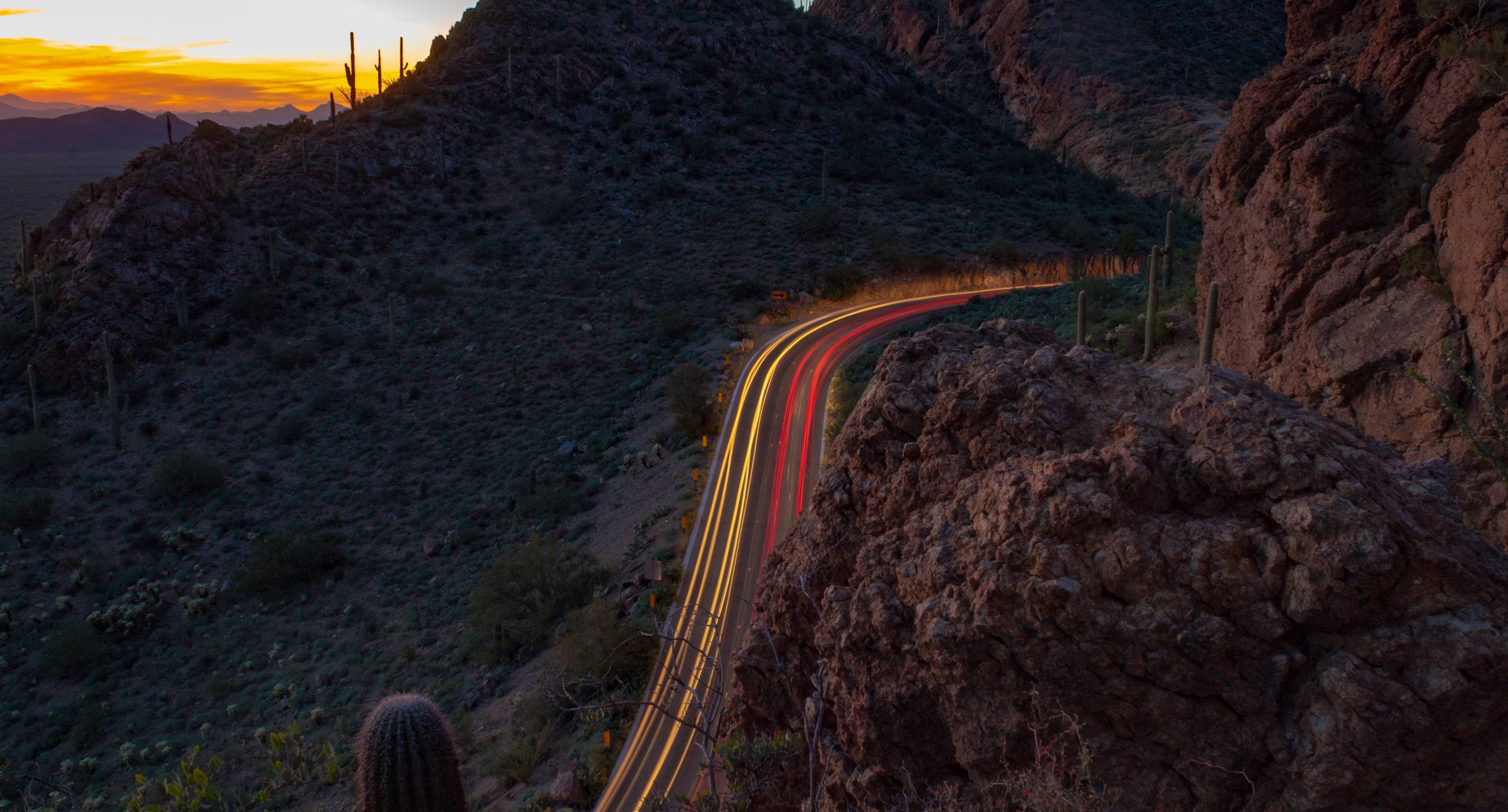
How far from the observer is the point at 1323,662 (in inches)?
204

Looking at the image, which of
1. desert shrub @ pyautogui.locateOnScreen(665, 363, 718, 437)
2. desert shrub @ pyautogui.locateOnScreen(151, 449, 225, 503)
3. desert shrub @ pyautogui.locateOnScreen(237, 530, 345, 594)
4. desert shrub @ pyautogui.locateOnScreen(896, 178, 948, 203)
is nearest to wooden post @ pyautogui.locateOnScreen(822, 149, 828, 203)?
desert shrub @ pyautogui.locateOnScreen(896, 178, 948, 203)

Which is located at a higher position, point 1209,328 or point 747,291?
point 1209,328

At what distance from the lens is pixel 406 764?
365 inches

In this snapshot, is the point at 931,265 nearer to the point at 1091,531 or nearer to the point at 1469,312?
the point at 1469,312

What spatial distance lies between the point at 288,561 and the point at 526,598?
1072 centimetres

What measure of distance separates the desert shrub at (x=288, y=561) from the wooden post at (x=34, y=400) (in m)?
16.4

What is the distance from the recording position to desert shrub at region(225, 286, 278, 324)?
46.6 metres

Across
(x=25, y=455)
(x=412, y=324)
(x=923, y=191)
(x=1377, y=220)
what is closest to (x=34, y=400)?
(x=25, y=455)

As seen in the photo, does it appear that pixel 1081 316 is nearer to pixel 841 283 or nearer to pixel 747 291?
pixel 747 291

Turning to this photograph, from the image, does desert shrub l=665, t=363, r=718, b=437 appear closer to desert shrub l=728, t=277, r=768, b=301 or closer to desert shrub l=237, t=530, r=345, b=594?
desert shrub l=728, t=277, r=768, b=301

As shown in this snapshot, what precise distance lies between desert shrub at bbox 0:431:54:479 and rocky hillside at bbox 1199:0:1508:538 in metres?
45.8

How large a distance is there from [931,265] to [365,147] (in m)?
41.8

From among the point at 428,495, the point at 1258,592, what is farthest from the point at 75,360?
the point at 1258,592

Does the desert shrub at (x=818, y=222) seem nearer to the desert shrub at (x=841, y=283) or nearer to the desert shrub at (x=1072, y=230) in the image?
the desert shrub at (x=841, y=283)
